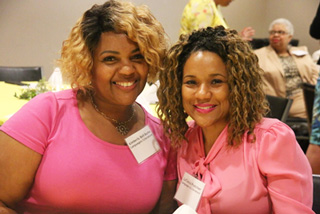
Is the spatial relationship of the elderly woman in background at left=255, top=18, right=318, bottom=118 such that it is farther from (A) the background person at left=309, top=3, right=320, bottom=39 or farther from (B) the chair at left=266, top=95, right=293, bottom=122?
(A) the background person at left=309, top=3, right=320, bottom=39

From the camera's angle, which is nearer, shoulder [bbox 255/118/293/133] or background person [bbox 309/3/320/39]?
shoulder [bbox 255/118/293/133]

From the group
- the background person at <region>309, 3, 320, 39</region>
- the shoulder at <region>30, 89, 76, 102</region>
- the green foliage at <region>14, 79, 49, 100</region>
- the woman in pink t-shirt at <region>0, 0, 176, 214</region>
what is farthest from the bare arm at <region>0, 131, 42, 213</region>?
the background person at <region>309, 3, 320, 39</region>

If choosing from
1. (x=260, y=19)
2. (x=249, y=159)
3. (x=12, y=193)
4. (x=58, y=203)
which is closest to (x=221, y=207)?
(x=249, y=159)

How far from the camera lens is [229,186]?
1.33 metres

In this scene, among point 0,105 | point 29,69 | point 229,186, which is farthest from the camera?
point 29,69

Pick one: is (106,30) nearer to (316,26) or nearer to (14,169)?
(14,169)

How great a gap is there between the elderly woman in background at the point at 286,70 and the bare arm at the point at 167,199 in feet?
9.83

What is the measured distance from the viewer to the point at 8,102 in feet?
9.39

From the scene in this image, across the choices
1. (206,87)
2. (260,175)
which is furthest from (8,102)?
(260,175)

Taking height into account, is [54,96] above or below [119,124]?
above

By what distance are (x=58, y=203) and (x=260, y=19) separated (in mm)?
7512

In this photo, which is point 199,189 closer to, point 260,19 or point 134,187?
point 134,187

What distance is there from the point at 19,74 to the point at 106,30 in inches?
140

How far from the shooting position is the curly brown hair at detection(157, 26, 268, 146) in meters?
1.34
